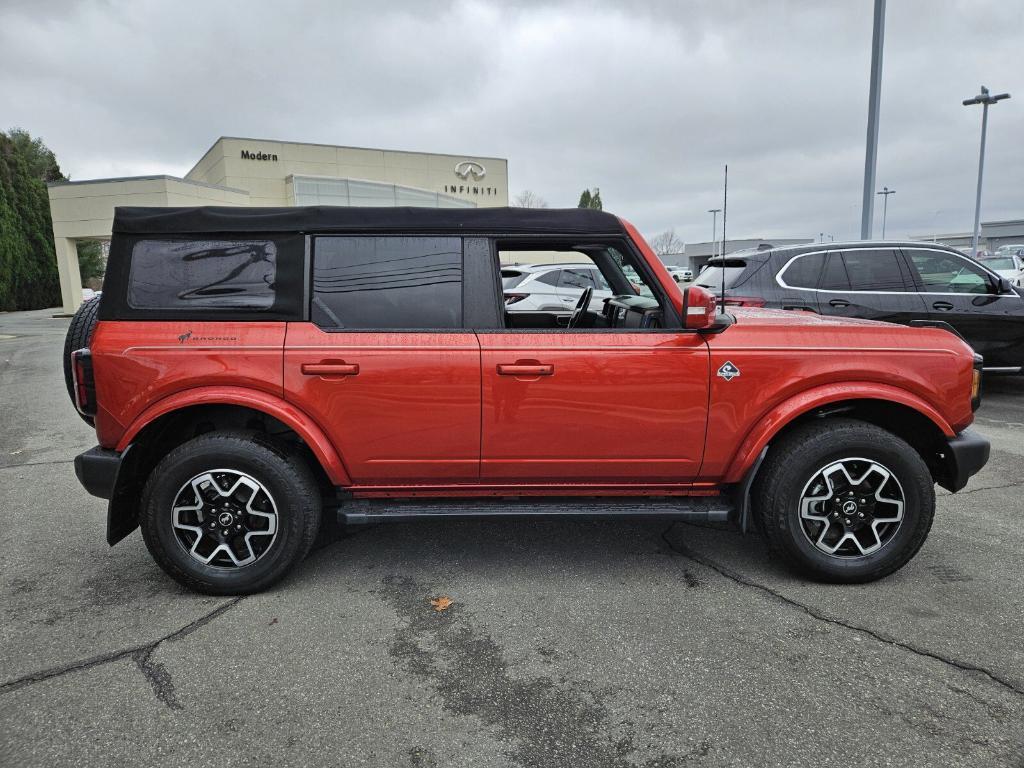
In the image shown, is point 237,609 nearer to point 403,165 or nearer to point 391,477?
point 391,477

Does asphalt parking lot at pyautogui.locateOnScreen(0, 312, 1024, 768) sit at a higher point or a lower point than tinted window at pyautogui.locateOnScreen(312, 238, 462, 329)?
lower

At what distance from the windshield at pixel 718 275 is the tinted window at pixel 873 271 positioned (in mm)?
1136

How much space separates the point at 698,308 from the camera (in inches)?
118

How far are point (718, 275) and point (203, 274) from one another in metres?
5.96

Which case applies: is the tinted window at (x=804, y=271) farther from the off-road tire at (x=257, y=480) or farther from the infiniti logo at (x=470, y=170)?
the infiniti logo at (x=470, y=170)

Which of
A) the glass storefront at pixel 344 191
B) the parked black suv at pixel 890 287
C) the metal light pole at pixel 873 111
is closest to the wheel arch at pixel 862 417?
the parked black suv at pixel 890 287

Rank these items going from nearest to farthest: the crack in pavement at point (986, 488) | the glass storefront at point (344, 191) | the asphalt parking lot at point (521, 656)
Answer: the asphalt parking lot at point (521, 656)
the crack in pavement at point (986, 488)
the glass storefront at point (344, 191)

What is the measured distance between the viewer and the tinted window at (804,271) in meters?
7.12

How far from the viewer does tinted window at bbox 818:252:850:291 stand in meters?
7.12

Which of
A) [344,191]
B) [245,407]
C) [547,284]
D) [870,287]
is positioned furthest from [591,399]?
[344,191]

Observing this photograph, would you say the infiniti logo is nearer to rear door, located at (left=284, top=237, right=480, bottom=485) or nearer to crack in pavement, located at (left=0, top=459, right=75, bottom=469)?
crack in pavement, located at (left=0, top=459, right=75, bottom=469)

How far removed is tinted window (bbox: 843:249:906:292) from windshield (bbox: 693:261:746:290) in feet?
3.73

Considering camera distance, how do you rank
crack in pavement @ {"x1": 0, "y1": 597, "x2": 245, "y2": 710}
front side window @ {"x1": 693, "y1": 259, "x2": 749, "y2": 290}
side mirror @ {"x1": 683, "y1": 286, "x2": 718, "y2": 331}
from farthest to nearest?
front side window @ {"x1": 693, "y1": 259, "x2": 749, "y2": 290} < side mirror @ {"x1": 683, "y1": 286, "x2": 718, "y2": 331} < crack in pavement @ {"x1": 0, "y1": 597, "x2": 245, "y2": 710}

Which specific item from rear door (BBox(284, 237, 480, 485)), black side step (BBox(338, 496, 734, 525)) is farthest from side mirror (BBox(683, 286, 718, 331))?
rear door (BBox(284, 237, 480, 485))
